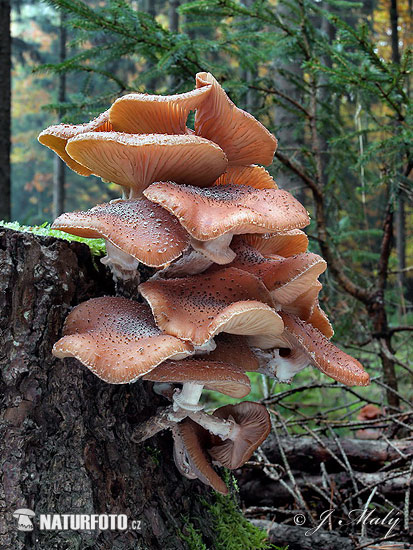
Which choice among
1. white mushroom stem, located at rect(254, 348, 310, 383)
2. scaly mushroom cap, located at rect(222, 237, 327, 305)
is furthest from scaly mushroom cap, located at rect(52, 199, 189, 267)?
white mushroom stem, located at rect(254, 348, 310, 383)

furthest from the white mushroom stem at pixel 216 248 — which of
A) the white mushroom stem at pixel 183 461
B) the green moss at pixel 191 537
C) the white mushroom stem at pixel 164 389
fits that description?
the green moss at pixel 191 537

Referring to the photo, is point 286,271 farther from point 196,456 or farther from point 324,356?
point 196,456

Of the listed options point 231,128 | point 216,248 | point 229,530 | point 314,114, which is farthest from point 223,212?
point 314,114

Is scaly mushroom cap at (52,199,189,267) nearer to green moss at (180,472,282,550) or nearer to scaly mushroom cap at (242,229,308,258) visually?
scaly mushroom cap at (242,229,308,258)

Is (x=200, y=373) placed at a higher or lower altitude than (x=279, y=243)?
lower

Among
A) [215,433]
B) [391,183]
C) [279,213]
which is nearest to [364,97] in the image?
[391,183]

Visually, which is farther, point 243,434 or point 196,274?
point 243,434

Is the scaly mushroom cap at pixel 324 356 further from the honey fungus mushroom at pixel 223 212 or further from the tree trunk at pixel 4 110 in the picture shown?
the tree trunk at pixel 4 110

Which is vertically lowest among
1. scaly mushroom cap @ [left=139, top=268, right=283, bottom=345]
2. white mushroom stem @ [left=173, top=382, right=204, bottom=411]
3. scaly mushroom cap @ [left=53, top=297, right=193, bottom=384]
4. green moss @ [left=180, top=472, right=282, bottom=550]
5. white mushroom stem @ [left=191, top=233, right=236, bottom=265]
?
green moss @ [left=180, top=472, right=282, bottom=550]
